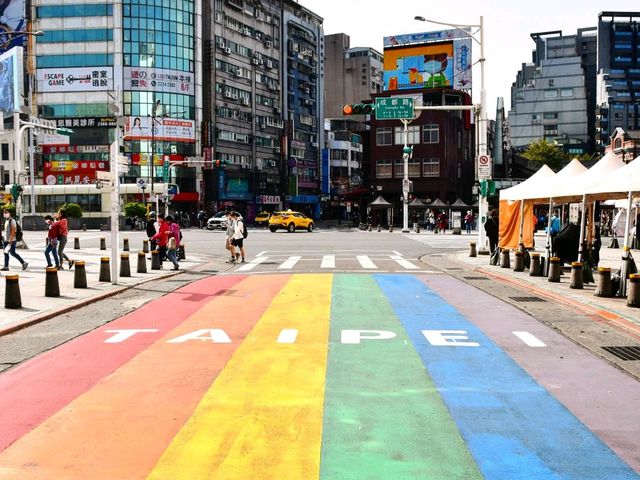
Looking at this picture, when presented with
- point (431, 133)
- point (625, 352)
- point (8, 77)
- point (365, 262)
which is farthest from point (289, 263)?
point (431, 133)

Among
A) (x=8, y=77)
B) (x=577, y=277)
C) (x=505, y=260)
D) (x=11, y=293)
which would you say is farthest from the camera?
(x=8, y=77)

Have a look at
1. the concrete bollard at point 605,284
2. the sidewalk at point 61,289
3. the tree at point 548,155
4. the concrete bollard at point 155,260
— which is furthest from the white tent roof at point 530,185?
the tree at point 548,155

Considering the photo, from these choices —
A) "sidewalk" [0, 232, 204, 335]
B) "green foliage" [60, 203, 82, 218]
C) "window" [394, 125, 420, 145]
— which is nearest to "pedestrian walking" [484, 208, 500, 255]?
"sidewalk" [0, 232, 204, 335]

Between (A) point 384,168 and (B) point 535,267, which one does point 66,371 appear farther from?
(A) point 384,168

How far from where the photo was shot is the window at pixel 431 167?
8231 cm

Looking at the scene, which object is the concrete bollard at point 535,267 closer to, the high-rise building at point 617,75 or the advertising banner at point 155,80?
the advertising banner at point 155,80

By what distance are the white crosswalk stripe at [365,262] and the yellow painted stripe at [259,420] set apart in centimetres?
1296

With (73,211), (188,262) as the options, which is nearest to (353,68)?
(73,211)

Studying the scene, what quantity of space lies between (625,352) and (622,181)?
7.19m

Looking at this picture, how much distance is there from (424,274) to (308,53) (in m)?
91.0

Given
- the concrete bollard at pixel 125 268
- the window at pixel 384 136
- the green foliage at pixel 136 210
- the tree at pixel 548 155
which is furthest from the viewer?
the tree at pixel 548 155

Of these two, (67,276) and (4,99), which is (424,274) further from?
(4,99)

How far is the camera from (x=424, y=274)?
2120 centimetres

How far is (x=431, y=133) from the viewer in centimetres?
8294
